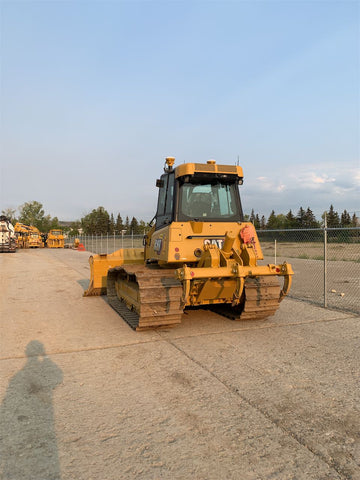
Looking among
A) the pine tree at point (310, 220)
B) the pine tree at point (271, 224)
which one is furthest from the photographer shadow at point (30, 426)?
the pine tree at point (271, 224)

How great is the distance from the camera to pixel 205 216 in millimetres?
6375

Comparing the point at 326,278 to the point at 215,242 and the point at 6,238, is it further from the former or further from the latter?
the point at 6,238

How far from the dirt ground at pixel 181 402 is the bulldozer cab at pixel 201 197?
185 cm

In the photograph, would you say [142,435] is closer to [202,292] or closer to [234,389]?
[234,389]

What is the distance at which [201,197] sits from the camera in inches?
254

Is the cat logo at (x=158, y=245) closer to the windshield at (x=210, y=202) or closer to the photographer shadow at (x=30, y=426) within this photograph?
the windshield at (x=210, y=202)

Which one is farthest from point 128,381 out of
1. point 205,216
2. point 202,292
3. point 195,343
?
point 205,216

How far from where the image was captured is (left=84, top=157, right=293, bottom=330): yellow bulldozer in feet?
18.0

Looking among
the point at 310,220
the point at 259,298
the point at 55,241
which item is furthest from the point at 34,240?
the point at 259,298

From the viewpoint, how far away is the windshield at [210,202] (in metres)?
6.29

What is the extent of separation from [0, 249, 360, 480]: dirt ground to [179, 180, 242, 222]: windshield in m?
1.87

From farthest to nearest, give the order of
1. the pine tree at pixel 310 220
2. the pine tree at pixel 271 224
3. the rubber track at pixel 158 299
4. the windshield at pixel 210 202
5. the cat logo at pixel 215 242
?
the pine tree at pixel 271 224 < the pine tree at pixel 310 220 < the windshield at pixel 210 202 < the cat logo at pixel 215 242 < the rubber track at pixel 158 299

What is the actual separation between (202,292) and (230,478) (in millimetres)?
3481

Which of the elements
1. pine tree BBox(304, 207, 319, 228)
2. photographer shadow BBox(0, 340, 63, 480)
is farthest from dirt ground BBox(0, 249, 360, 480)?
pine tree BBox(304, 207, 319, 228)
